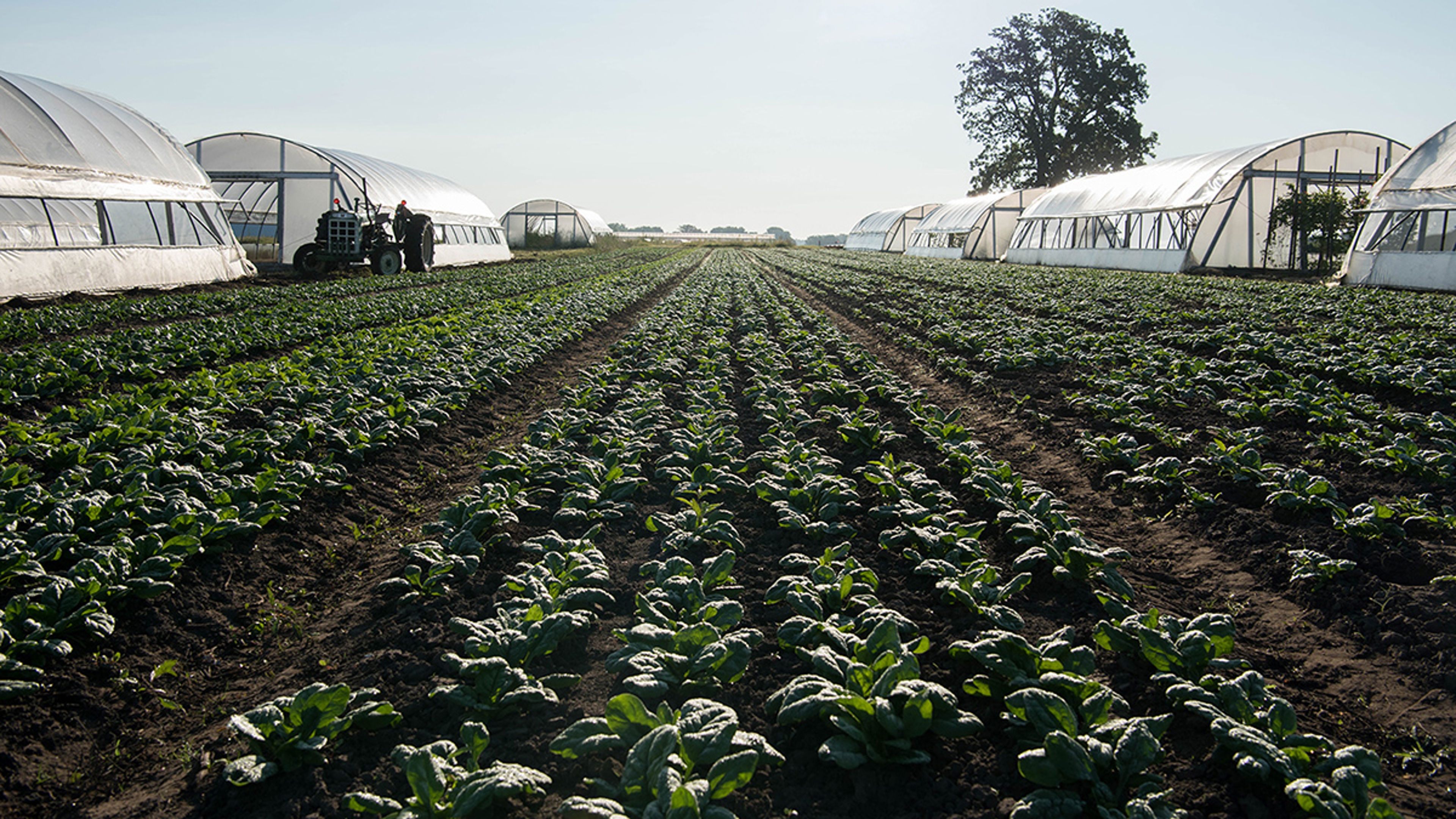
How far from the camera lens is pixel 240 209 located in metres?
34.5

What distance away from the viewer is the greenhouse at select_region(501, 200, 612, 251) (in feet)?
211

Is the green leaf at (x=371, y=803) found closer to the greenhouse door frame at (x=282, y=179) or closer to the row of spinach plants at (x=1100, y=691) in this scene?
the row of spinach plants at (x=1100, y=691)

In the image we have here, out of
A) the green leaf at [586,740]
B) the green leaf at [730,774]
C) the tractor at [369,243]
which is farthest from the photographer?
the tractor at [369,243]

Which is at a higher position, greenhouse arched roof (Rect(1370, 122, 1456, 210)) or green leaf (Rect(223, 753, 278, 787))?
greenhouse arched roof (Rect(1370, 122, 1456, 210))

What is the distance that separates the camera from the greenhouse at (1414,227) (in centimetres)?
2223

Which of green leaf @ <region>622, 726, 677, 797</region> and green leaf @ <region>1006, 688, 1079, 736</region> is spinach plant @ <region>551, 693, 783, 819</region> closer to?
green leaf @ <region>622, 726, 677, 797</region>

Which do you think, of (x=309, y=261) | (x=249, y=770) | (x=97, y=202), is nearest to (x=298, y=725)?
(x=249, y=770)

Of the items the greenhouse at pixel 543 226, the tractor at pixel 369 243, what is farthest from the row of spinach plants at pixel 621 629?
the greenhouse at pixel 543 226

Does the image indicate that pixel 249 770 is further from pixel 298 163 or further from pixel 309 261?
pixel 298 163

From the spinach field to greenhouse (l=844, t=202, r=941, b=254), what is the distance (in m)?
60.4

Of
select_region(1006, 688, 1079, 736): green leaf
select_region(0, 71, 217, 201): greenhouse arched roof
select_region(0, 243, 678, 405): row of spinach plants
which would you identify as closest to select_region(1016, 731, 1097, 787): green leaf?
select_region(1006, 688, 1079, 736): green leaf

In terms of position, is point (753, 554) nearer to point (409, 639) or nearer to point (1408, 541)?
point (409, 639)

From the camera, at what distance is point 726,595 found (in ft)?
15.4

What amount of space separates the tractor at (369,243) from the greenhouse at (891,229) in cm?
4470
